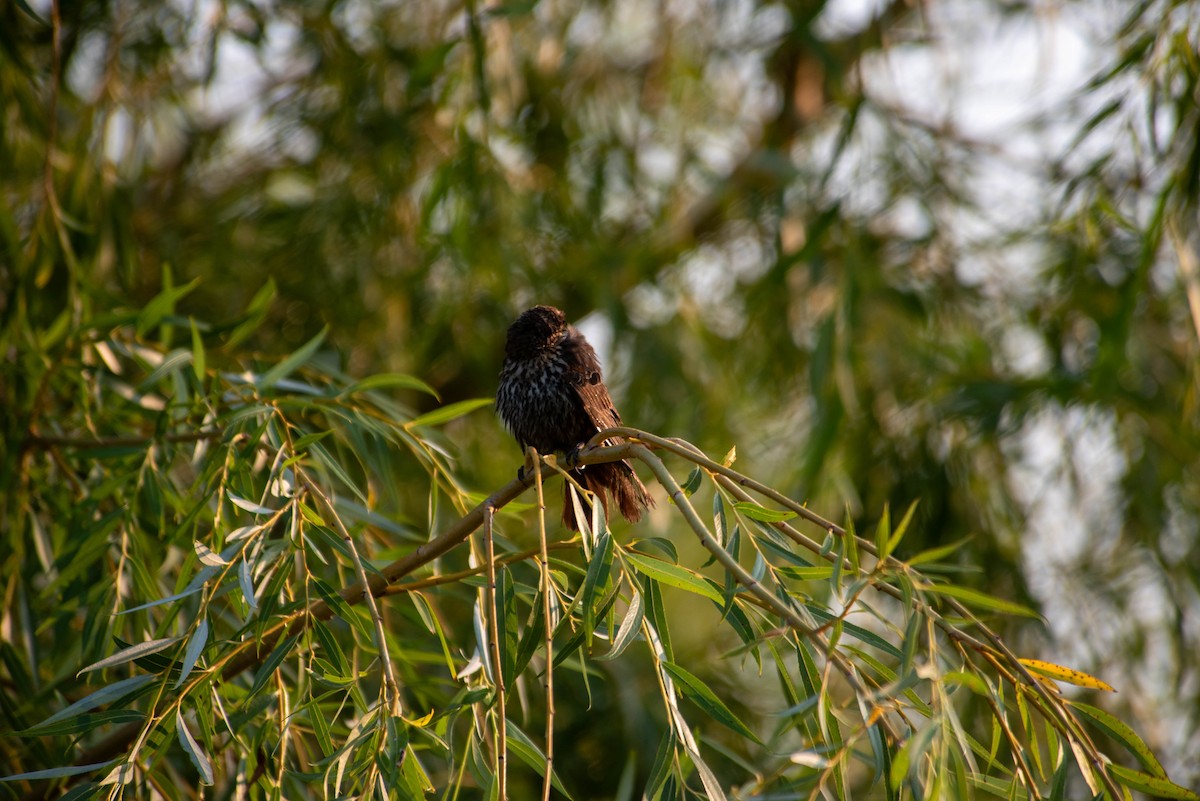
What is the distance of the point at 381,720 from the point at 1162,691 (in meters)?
3.64

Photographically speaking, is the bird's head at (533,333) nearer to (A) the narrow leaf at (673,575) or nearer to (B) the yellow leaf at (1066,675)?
(A) the narrow leaf at (673,575)

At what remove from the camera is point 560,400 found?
2994 millimetres

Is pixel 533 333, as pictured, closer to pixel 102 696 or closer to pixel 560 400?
pixel 560 400

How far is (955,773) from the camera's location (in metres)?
1.56

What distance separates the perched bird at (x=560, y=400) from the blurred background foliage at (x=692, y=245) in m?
0.76

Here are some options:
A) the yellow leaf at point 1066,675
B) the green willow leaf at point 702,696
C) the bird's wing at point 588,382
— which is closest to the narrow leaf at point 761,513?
the green willow leaf at point 702,696

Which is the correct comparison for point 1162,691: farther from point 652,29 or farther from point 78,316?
point 78,316

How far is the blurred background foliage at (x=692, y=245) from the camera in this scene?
3.82 metres

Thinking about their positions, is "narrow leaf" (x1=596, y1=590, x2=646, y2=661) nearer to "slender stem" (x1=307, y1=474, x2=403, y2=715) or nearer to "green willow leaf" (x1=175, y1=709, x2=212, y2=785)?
"slender stem" (x1=307, y1=474, x2=403, y2=715)

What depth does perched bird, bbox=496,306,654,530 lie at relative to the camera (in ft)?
9.62

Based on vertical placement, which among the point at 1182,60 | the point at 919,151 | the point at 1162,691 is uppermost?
the point at 1182,60

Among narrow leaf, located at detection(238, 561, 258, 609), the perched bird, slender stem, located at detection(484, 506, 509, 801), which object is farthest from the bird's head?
narrow leaf, located at detection(238, 561, 258, 609)

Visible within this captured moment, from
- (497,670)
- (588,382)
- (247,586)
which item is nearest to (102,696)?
(247,586)

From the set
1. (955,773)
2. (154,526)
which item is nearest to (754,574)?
(955,773)
